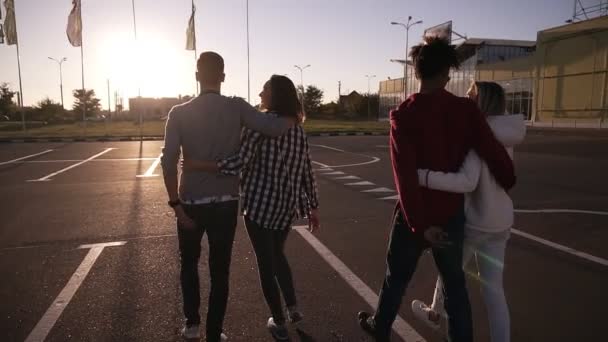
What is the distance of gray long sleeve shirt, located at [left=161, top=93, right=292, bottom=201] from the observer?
260 cm

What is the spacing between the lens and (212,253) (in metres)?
2.76

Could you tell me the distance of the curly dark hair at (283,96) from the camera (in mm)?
2748

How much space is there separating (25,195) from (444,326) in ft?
29.3

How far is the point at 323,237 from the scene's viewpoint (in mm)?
5617

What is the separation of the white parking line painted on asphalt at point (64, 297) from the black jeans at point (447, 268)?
2584 mm

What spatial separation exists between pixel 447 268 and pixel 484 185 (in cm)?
51

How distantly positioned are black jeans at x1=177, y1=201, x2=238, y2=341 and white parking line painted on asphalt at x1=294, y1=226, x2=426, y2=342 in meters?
1.36

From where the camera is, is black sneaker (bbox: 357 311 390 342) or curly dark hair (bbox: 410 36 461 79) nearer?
curly dark hair (bbox: 410 36 461 79)

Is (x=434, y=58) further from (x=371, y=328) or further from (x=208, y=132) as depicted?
(x=371, y=328)

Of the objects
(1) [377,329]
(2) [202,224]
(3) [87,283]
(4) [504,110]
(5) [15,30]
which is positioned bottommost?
(3) [87,283]

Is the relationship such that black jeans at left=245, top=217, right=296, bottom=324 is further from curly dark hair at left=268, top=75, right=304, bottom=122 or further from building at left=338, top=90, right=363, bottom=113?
building at left=338, top=90, right=363, bottom=113

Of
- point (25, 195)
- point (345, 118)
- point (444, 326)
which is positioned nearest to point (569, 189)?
point (444, 326)

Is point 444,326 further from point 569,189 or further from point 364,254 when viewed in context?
point 569,189

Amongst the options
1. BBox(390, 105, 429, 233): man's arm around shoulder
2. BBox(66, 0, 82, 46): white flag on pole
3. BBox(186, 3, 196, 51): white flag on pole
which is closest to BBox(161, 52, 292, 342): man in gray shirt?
BBox(390, 105, 429, 233): man's arm around shoulder
